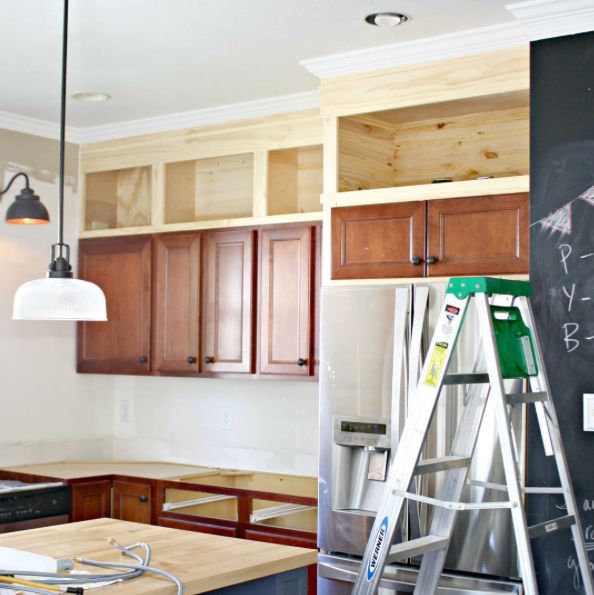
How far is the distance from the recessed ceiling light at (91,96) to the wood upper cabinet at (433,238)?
4.43ft

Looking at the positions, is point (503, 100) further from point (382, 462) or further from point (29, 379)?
point (29, 379)

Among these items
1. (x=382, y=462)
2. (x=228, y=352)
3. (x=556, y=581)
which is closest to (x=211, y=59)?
(x=228, y=352)

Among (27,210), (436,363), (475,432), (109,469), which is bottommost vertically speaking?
(109,469)

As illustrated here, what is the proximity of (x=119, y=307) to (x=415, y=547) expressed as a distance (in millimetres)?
2646

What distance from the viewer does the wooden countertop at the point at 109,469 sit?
4.69 meters

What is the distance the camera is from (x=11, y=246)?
491 cm

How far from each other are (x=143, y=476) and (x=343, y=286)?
1.61 metres

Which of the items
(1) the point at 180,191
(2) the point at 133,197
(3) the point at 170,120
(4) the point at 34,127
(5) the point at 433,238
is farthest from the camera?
(2) the point at 133,197

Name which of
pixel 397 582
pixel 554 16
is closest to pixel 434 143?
pixel 554 16

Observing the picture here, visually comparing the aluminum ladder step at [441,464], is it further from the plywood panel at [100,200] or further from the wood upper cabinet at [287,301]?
the plywood panel at [100,200]

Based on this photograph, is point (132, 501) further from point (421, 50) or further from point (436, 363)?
point (421, 50)

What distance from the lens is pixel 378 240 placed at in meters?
3.76

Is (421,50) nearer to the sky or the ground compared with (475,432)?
nearer to the sky

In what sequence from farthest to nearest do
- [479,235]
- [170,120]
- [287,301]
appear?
[170,120] < [287,301] < [479,235]
